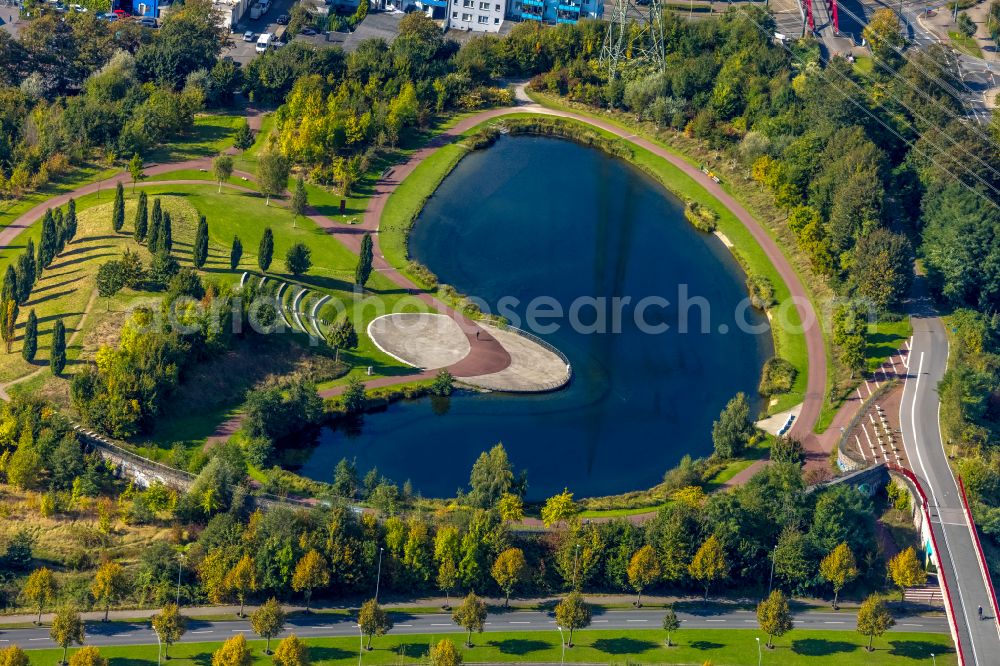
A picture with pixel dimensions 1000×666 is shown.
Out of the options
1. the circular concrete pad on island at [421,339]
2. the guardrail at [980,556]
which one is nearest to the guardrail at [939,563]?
the guardrail at [980,556]

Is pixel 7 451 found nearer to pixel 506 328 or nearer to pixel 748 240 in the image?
pixel 506 328

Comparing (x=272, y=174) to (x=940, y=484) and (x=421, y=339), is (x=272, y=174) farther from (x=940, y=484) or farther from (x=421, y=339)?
(x=940, y=484)

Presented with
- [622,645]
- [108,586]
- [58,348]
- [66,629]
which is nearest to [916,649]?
[622,645]

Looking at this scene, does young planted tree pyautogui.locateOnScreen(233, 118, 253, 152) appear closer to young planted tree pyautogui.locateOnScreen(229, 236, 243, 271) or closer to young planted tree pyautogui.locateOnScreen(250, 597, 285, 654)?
young planted tree pyautogui.locateOnScreen(229, 236, 243, 271)

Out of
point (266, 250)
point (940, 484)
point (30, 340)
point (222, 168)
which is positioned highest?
point (222, 168)

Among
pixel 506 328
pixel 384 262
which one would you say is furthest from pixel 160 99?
pixel 506 328

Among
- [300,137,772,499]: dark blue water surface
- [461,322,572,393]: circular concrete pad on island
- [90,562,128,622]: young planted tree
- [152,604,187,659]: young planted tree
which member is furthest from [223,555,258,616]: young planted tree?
[461,322,572,393]: circular concrete pad on island
